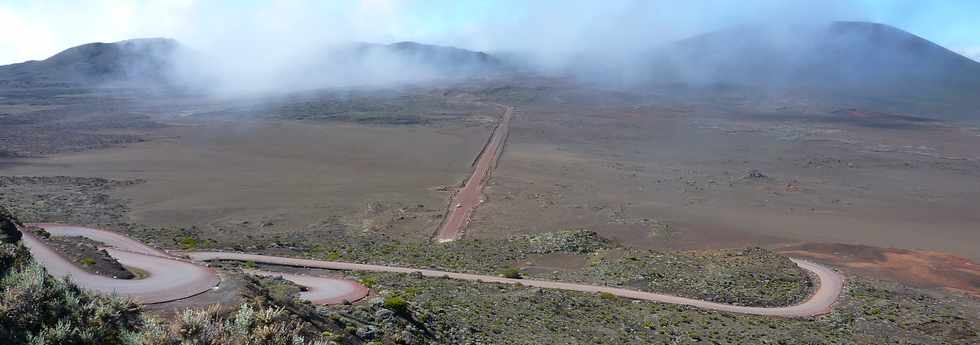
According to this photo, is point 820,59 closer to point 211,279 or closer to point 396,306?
point 396,306

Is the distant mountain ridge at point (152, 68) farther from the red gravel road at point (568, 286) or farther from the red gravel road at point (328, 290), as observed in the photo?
the red gravel road at point (328, 290)

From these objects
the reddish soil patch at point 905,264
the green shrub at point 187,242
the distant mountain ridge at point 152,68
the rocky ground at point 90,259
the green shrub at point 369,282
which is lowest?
the reddish soil patch at point 905,264

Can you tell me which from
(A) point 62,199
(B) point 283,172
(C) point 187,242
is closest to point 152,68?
(B) point 283,172

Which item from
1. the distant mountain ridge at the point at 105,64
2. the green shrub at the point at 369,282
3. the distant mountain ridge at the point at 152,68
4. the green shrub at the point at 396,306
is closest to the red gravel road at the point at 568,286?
the green shrub at the point at 369,282

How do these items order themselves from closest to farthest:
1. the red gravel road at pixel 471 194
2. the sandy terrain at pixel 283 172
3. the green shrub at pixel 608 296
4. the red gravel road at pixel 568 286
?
the green shrub at pixel 608 296 < the red gravel road at pixel 568 286 < the red gravel road at pixel 471 194 < the sandy terrain at pixel 283 172

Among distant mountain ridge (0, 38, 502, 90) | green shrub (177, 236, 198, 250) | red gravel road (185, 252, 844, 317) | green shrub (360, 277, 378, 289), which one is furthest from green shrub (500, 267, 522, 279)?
distant mountain ridge (0, 38, 502, 90)

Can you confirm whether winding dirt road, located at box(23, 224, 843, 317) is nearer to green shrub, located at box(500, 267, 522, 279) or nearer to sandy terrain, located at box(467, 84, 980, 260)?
green shrub, located at box(500, 267, 522, 279)

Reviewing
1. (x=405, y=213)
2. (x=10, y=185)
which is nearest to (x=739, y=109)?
(x=405, y=213)
